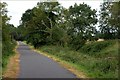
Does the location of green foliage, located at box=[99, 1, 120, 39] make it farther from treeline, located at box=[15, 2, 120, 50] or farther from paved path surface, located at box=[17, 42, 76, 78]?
paved path surface, located at box=[17, 42, 76, 78]

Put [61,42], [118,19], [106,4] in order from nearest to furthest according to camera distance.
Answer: [118,19], [61,42], [106,4]

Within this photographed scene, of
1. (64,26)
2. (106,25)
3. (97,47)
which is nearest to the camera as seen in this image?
(97,47)

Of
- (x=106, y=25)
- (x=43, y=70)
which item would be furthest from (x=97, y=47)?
(x=43, y=70)

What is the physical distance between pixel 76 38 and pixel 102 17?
804 cm

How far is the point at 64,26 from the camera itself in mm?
66062

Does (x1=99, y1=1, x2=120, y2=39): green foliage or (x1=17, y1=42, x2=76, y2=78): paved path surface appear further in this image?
(x1=99, y1=1, x2=120, y2=39): green foliage

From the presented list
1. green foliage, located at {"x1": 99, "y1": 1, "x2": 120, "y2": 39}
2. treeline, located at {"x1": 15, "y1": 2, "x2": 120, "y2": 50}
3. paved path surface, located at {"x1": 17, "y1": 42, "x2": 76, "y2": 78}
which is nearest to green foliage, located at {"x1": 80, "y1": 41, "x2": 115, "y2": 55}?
treeline, located at {"x1": 15, "y1": 2, "x2": 120, "y2": 50}

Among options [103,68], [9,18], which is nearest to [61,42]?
[9,18]

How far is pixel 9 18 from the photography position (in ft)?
126

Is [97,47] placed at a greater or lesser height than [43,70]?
lesser

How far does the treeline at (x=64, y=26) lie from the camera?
65625 mm

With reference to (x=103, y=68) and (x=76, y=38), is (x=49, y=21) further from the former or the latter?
(x=103, y=68)

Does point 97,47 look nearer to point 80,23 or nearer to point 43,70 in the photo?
point 80,23

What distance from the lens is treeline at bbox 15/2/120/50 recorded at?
65.6 metres
